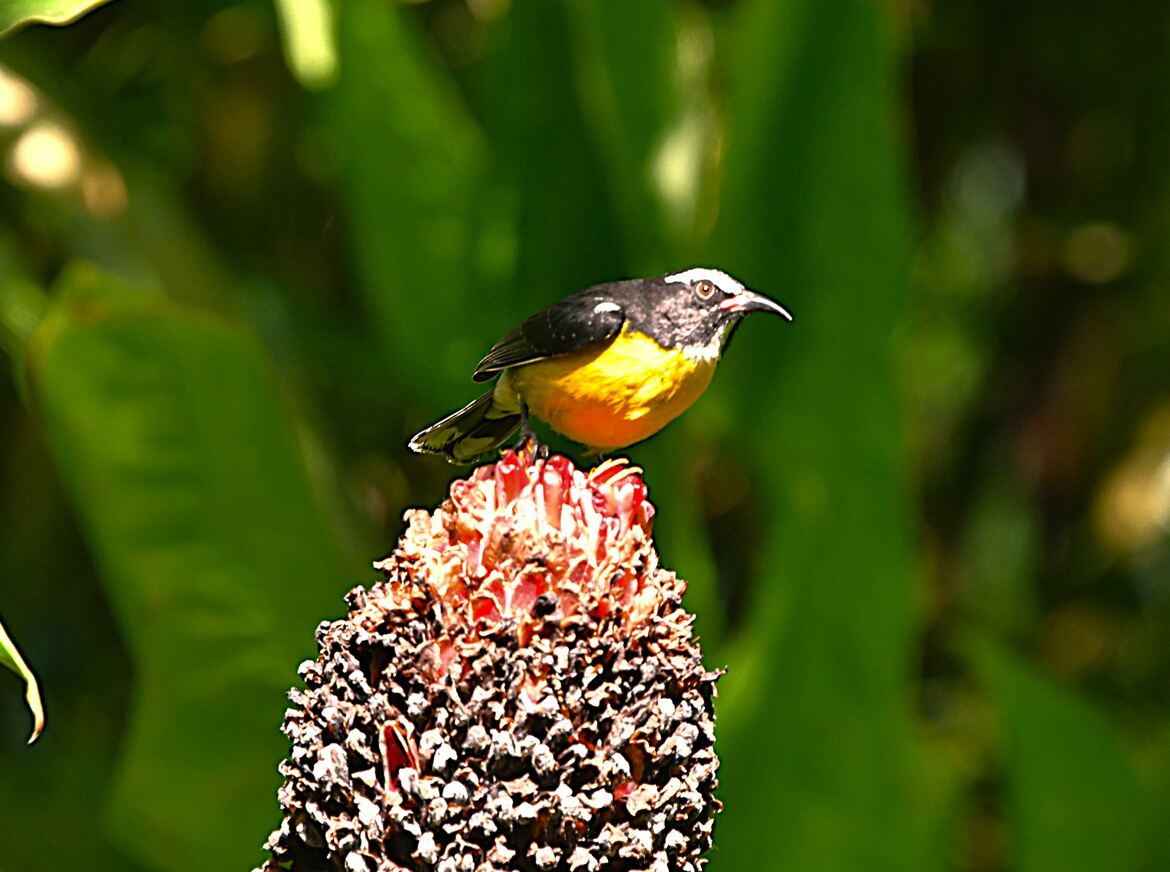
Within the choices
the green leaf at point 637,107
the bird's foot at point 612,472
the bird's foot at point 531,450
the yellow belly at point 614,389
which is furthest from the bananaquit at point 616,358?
the green leaf at point 637,107

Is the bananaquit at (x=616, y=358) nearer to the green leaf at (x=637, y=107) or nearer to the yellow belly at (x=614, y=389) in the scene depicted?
the yellow belly at (x=614, y=389)

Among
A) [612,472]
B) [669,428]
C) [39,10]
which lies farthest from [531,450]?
[669,428]

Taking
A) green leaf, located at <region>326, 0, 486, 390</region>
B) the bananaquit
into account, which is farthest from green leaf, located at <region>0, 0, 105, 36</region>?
green leaf, located at <region>326, 0, 486, 390</region>

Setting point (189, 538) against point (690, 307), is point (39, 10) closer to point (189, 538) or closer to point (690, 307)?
point (690, 307)

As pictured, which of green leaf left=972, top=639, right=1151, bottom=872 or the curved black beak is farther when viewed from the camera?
green leaf left=972, top=639, right=1151, bottom=872

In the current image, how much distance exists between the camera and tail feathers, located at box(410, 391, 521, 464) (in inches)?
75.4

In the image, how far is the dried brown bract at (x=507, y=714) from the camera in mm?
1209

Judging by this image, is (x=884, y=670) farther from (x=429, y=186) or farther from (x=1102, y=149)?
(x=1102, y=149)

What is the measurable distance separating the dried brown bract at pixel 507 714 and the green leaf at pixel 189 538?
1.27 metres

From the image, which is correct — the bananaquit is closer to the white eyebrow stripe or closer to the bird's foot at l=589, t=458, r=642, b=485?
the white eyebrow stripe

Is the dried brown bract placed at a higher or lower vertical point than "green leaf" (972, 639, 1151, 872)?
higher

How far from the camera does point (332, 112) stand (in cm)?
299

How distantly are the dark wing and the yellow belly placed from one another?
0.05 ft

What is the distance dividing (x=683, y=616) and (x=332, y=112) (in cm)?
191
